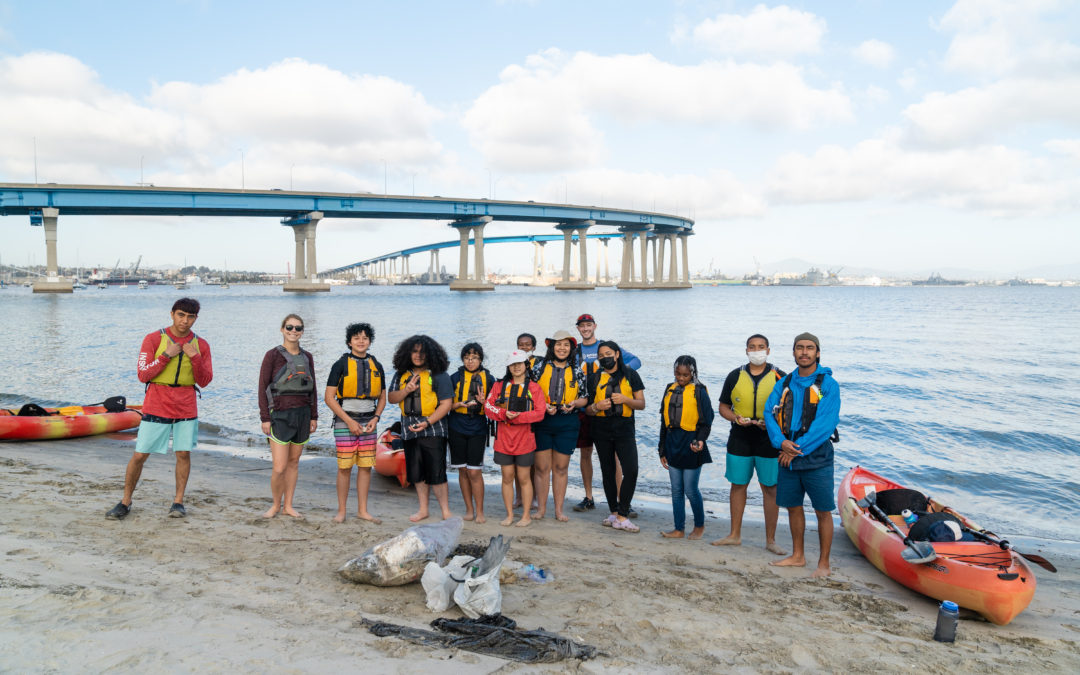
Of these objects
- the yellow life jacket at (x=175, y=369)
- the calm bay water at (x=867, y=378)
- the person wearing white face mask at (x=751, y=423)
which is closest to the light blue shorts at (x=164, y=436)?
the yellow life jacket at (x=175, y=369)

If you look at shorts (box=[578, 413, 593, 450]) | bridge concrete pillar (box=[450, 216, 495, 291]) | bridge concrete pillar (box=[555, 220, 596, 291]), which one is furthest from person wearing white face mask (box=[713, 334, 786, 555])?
bridge concrete pillar (box=[555, 220, 596, 291])

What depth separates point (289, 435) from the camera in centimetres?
574

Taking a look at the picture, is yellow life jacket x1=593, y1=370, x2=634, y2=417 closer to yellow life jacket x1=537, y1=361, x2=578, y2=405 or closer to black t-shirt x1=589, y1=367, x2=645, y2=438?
black t-shirt x1=589, y1=367, x2=645, y2=438

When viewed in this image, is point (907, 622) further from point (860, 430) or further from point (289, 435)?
point (860, 430)

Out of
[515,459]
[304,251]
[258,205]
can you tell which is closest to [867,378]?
[515,459]

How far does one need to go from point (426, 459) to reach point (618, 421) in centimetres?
188

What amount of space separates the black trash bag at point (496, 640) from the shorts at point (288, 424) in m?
→ 2.48

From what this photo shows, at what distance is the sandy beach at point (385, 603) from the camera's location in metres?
3.28

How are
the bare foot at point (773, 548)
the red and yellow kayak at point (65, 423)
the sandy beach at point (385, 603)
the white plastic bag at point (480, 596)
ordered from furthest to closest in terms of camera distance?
the red and yellow kayak at point (65, 423)
the bare foot at point (773, 548)
the white plastic bag at point (480, 596)
the sandy beach at point (385, 603)

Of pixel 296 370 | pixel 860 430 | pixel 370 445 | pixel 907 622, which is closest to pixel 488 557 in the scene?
pixel 370 445

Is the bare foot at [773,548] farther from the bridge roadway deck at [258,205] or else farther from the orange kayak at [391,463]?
the bridge roadway deck at [258,205]

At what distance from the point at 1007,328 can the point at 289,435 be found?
157 ft

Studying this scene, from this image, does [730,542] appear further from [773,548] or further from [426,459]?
[426,459]

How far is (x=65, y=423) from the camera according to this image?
1056 cm
